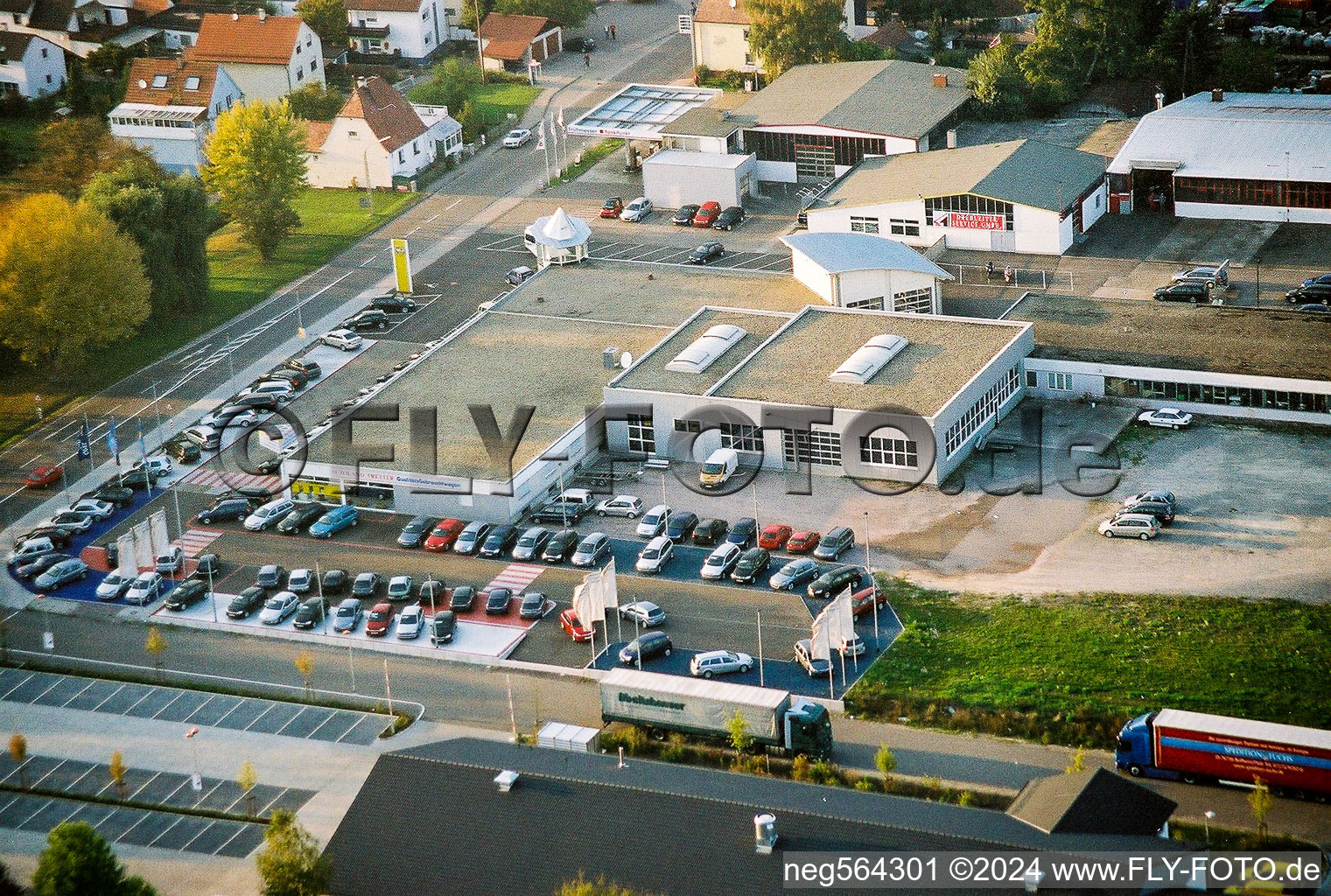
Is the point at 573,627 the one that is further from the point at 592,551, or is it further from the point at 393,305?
the point at 393,305

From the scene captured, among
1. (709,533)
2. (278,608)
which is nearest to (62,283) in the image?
(278,608)

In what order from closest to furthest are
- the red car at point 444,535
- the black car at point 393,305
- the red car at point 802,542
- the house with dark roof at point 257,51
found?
the red car at point 802,542 → the red car at point 444,535 → the black car at point 393,305 → the house with dark roof at point 257,51

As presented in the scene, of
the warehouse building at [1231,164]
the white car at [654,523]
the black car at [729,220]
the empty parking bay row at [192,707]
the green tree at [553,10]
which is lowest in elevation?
the empty parking bay row at [192,707]

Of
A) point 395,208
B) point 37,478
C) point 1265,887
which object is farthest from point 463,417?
point 1265,887

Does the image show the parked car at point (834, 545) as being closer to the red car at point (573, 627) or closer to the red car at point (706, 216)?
the red car at point (573, 627)

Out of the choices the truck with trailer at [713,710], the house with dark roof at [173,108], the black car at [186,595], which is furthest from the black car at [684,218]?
the truck with trailer at [713,710]

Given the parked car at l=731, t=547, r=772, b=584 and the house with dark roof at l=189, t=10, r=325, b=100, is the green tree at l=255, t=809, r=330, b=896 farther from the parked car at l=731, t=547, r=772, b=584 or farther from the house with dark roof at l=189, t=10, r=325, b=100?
the house with dark roof at l=189, t=10, r=325, b=100
